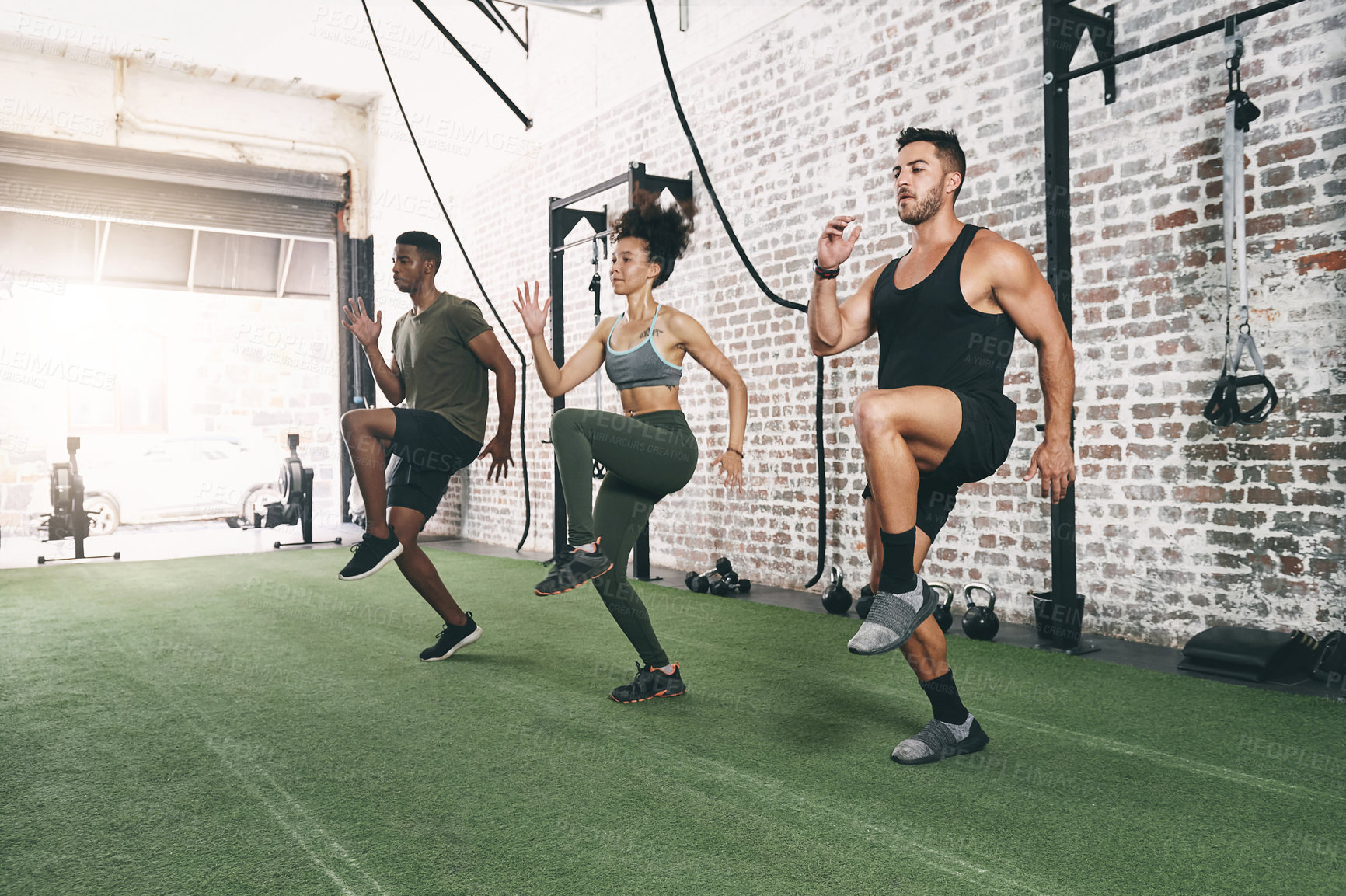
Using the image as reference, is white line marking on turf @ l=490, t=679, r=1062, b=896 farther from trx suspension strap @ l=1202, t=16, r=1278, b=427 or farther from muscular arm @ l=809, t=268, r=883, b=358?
trx suspension strap @ l=1202, t=16, r=1278, b=427

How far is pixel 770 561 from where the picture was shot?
5730 mm

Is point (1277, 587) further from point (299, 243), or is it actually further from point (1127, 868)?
point (299, 243)

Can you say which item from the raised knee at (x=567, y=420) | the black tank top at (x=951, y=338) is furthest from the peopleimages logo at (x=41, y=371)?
the black tank top at (x=951, y=338)

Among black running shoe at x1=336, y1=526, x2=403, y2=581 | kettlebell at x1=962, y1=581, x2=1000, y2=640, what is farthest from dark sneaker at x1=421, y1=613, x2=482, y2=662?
kettlebell at x1=962, y1=581, x2=1000, y2=640

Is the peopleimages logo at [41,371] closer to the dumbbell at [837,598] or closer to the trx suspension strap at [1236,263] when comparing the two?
the dumbbell at [837,598]

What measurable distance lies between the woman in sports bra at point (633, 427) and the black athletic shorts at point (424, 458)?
2.07 feet

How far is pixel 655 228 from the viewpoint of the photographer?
3.12 m

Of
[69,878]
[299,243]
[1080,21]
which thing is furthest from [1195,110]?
[299,243]

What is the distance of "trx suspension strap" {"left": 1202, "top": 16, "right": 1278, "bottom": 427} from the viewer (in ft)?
10.8

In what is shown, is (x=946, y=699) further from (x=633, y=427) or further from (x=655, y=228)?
(x=655, y=228)

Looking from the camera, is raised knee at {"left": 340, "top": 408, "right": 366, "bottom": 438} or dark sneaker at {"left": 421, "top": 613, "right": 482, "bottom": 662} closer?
raised knee at {"left": 340, "top": 408, "right": 366, "bottom": 438}

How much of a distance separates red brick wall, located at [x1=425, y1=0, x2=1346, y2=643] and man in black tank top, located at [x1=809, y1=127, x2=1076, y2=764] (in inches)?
69.0

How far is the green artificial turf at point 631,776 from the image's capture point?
1846 millimetres

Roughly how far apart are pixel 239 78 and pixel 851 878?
1122 centimetres
